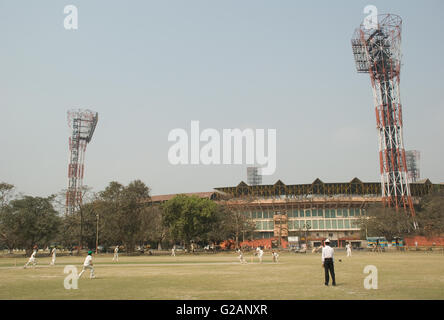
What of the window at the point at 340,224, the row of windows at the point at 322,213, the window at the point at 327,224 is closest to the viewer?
the window at the point at 340,224

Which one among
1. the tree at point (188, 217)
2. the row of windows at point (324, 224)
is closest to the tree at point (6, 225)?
the tree at point (188, 217)

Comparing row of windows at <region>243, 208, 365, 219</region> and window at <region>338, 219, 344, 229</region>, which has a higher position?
row of windows at <region>243, 208, 365, 219</region>

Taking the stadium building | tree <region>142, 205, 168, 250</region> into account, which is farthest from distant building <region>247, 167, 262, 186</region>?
tree <region>142, 205, 168, 250</region>

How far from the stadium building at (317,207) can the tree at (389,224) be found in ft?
76.3

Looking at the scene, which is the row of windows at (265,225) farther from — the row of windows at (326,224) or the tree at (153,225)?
the tree at (153,225)

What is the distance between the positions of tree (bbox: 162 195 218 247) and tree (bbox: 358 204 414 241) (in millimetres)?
34134

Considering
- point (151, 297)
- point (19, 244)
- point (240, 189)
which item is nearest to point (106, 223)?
point (19, 244)

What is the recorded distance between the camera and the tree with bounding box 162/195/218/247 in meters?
72.0

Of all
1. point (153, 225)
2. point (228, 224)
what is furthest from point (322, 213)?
point (153, 225)

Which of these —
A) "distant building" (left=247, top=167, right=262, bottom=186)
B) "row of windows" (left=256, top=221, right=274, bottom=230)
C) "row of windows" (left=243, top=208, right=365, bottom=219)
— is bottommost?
"row of windows" (left=256, top=221, right=274, bottom=230)

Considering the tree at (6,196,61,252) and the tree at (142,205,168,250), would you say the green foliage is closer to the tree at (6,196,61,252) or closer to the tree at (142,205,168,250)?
the tree at (6,196,61,252)

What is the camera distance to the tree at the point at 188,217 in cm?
7200
